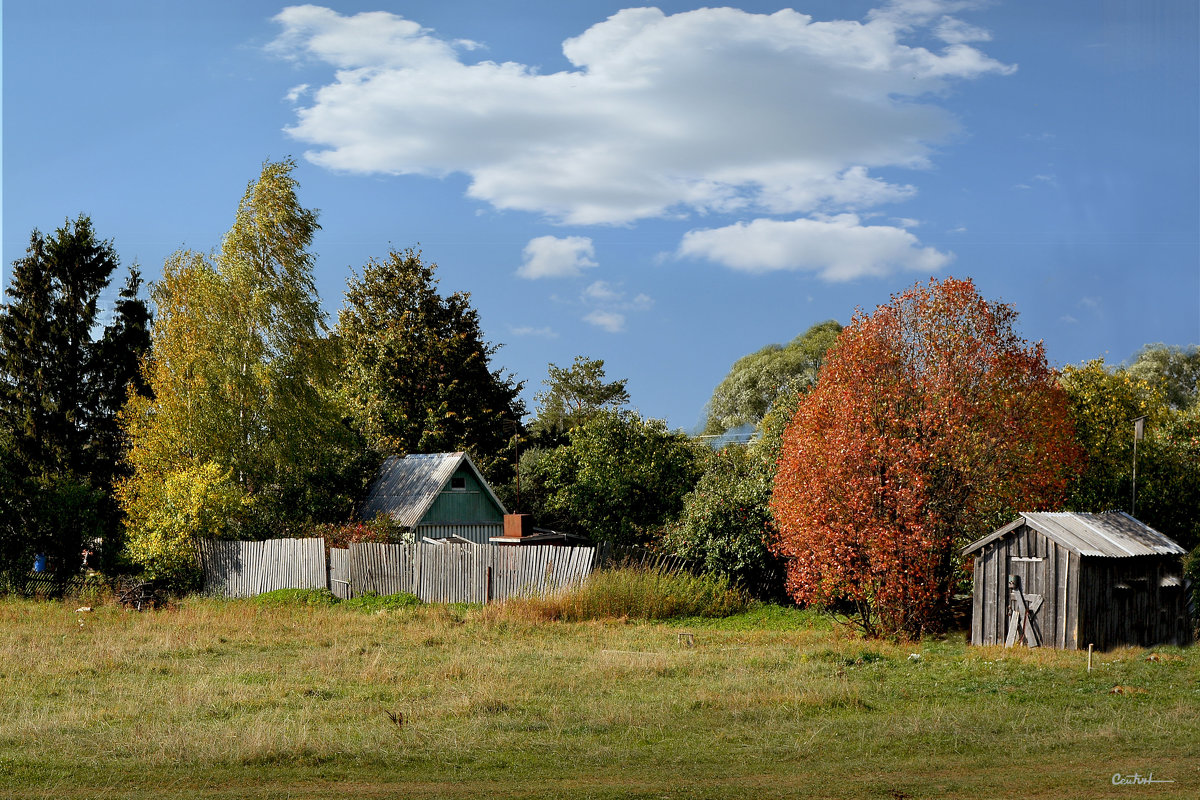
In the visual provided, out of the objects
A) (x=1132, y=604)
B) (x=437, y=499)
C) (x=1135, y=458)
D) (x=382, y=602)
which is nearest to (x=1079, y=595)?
(x=1132, y=604)

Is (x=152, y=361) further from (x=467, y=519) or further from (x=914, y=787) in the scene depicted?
(x=914, y=787)

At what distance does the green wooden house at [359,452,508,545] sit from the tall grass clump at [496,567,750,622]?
12.4 meters

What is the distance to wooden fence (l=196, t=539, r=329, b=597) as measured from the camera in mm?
30609

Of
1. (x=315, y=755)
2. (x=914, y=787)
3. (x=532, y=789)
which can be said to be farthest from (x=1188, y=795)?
(x=315, y=755)

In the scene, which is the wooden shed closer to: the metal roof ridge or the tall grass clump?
the metal roof ridge

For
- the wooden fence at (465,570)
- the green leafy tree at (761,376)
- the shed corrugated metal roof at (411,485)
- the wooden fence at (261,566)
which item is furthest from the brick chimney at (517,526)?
the green leafy tree at (761,376)

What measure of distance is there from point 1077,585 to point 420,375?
3452 centimetres

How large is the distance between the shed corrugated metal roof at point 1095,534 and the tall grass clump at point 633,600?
7.31 metres

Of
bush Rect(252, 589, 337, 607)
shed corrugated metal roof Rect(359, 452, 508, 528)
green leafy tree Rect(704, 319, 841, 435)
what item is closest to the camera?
bush Rect(252, 589, 337, 607)

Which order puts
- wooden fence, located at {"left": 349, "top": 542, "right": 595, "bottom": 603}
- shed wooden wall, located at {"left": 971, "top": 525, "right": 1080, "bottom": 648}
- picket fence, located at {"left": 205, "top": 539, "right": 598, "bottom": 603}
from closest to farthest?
shed wooden wall, located at {"left": 971, "top": 525, "right": 1080, "bottom": 648}, wooden fence, located at {"left": 349, "top": 542, "right": 595, "bottom": 603}, picket fence, located at {"left": 205, "top": 539, "right": 598, "bottom": 603}

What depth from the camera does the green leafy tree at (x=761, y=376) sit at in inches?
2901

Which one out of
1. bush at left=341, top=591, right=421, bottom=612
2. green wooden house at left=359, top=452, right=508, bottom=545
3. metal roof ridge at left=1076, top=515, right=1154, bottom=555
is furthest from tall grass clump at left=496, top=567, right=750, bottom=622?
green wooden house at left=359, top=452, right=508, bottom=545

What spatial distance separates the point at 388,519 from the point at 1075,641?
22074 mm

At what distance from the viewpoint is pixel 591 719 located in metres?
12.2
